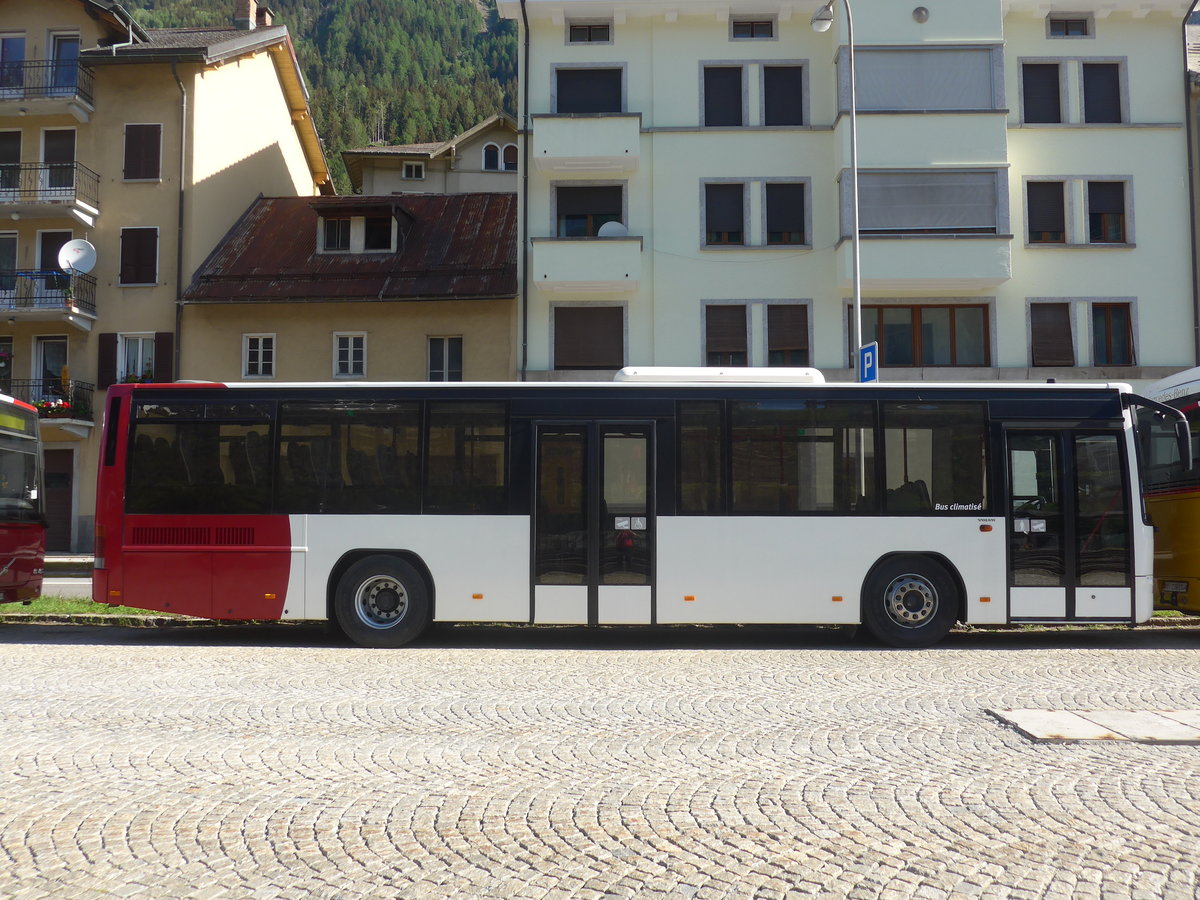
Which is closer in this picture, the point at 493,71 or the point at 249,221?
the point at 249,221

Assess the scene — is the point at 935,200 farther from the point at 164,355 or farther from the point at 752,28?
the point at 164,355

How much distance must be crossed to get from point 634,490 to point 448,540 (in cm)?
214

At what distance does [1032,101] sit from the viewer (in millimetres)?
28000

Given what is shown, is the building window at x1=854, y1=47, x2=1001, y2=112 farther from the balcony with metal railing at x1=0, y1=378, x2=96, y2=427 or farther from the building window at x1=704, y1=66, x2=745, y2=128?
the balcony with metal railing at x1=0, y1=378, x2=96, y2=427

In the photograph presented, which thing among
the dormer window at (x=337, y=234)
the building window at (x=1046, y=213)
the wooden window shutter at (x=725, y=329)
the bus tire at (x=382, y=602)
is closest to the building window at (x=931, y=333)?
the building window at (x=1046, y=213)

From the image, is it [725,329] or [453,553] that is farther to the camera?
[725,329]

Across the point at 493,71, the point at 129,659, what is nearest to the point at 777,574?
the point at 129,659

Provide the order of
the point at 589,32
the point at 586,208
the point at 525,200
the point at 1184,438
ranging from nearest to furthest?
1. the point at 1184,438
2. the point at 525,200
3. the point at 586,208
4. the point at 589,32

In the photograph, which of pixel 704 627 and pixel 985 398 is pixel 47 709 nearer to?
pixel 704 627

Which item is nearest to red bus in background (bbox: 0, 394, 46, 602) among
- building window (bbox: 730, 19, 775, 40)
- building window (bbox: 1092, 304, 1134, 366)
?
building window (bbox: 730, 19, 775, 40)

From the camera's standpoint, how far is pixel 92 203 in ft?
105

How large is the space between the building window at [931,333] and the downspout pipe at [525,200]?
823 cm

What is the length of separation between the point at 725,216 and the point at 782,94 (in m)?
3.54

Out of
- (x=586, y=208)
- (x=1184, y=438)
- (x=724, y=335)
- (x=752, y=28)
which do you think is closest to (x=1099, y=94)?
(x=752, y=28)
